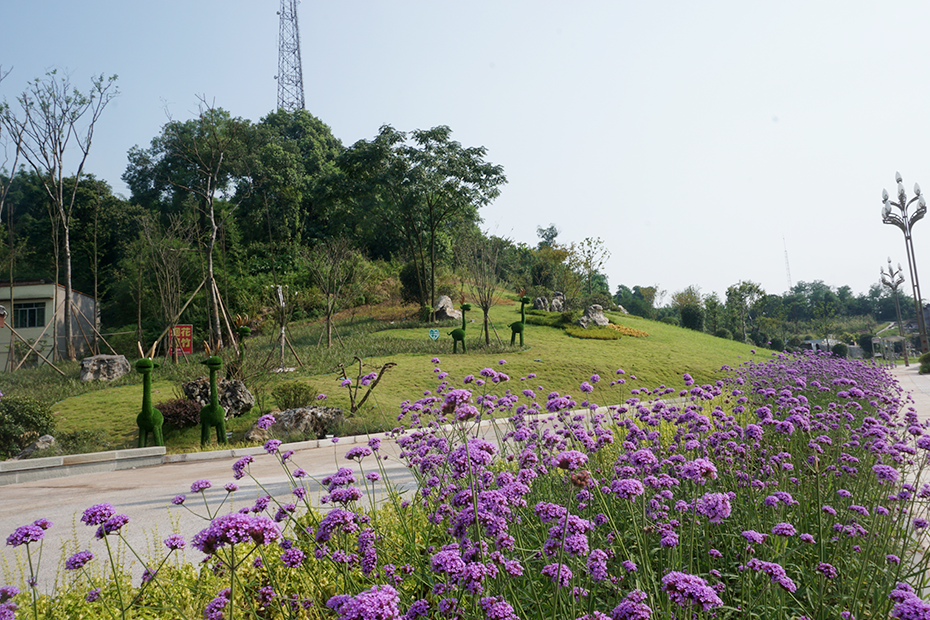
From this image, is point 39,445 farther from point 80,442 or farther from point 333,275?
point 333,275

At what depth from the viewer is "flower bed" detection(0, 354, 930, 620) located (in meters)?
1.79

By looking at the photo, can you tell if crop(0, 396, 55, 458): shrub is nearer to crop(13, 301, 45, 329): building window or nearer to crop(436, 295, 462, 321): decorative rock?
crop(436, 295, 462, 321): decorative rock

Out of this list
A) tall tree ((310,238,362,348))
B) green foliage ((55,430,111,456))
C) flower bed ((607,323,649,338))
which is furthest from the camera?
flower bed ((607,323,649,338))

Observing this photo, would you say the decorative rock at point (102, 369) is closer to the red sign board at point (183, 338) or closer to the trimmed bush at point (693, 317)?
the red sign board at point (183, 338)

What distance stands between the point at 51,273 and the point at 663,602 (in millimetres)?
44014

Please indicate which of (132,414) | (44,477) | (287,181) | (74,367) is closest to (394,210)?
(287,181)

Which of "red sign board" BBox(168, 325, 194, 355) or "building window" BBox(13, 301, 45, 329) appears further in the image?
"building window" BBox(13, 301, 45, 329)

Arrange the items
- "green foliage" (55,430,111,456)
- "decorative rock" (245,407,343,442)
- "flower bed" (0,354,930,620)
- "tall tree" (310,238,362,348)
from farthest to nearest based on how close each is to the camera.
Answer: "tall tree" (310,238,362,348) → "decorative rock" (245,407,343,442) → "green foliage" (55,430,111,456) → "flower bed" (0,354,930,620)

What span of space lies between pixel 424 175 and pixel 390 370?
551 inches

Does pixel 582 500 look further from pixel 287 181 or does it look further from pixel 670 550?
pixel 287 181

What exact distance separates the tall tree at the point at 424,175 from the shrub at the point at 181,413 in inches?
635

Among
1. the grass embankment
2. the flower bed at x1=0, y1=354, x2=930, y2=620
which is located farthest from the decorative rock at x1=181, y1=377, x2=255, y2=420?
the flower bed at x1=0, y1=354, x2=930, y2=620

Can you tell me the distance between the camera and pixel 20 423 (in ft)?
29.8

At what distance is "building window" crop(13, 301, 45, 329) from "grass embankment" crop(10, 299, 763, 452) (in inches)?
518
